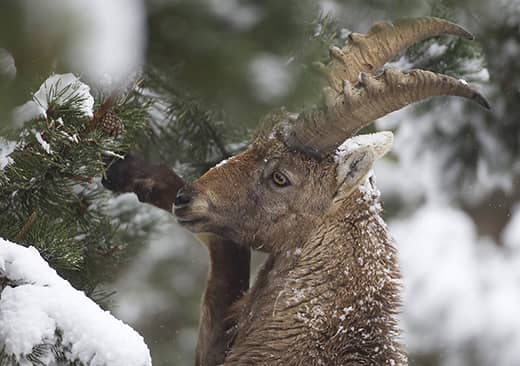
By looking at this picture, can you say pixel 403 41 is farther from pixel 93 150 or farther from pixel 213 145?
pixel 93 150

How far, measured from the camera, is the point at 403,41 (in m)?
4.83

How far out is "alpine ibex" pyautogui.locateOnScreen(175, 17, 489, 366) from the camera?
4.61 m

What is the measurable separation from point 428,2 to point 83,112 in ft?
9.52

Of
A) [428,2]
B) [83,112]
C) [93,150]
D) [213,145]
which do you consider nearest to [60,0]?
[83,112]

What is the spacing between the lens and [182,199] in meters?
4.60

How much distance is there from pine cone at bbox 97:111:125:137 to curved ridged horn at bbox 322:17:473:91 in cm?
140

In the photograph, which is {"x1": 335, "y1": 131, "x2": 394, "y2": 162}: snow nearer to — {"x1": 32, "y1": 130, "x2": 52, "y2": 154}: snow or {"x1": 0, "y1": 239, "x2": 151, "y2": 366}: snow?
{"x1": 32, "y1": 130, "x2": 52, "y2": 154}: snow

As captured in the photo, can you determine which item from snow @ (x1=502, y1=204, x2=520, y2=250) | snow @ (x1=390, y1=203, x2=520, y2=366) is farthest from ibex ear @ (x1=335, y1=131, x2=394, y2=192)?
snow @ (x1=502, y1=204, x2=520, y2=250)

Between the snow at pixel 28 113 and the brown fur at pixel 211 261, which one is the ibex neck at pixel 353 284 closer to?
the brown fur at pixel 211 261

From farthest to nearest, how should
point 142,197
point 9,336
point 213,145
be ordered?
point 213,145 → point 142,197 → point 9,336

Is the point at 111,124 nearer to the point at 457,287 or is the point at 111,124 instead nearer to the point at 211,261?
the point at 211,261

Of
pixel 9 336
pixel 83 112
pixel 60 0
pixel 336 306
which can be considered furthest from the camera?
pixel 336 306

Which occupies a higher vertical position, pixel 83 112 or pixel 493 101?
pixel 493 101

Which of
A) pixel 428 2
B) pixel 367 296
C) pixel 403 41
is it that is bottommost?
pixel 367 296
